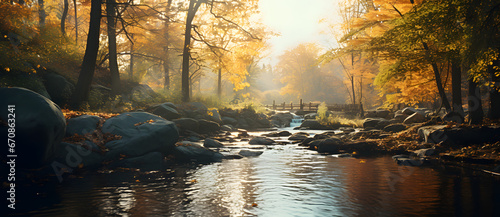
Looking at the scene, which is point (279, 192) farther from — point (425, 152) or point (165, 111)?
point (165, 111)

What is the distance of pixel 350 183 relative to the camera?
7.69 m

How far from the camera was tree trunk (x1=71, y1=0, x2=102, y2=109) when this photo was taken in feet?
43.7

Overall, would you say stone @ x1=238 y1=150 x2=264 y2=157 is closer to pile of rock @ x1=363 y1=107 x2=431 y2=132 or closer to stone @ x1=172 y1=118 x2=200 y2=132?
stone @ x1=172 y1=118 x2=200 y2=132

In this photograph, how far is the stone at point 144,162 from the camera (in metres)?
9.23

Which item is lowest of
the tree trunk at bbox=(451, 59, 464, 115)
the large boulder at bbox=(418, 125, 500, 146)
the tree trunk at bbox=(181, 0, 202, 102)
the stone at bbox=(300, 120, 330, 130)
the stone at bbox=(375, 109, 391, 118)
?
the stone at bbox=(300, 120, 330, 130)

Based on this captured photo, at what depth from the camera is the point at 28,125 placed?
23.5ft

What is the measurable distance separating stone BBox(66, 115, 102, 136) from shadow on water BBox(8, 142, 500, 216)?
6.01 ft

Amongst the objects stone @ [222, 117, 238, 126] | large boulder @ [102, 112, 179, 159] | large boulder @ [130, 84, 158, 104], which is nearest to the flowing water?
large boulder @ [102, 112, 179, 159]

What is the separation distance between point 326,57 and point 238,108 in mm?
11322

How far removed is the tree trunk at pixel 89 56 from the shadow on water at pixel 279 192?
6.38m

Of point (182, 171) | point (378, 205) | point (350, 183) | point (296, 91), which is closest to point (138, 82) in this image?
point (182, 171)

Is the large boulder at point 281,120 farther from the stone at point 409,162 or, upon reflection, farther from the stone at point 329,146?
the stone at point 409,162

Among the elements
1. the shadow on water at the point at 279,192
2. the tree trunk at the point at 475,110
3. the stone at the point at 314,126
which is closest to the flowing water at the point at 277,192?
the shadow on water at the point at 279,192

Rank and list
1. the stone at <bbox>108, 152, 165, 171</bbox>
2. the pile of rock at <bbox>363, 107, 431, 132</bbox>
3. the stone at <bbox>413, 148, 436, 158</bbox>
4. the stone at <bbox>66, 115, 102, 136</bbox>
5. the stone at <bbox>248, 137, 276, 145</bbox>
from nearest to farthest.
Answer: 1. the stone at <bbox>108, 152, 165, 171</bbox>
2. the stone at <bbox>66, 115, 102, 136</bbox>
3. the stone at <bbox>413, 148, 436, 158</bbox>
4. the stone at <bbox>248, 137, 276, 145</bbox>
5. the pile of rock at <bbox>363, 107, 431, 132</bbox>
